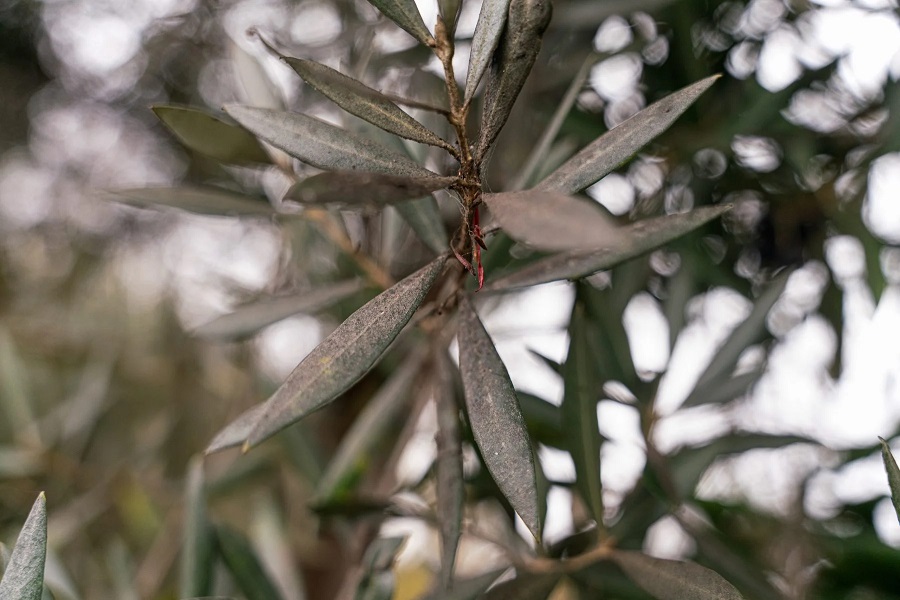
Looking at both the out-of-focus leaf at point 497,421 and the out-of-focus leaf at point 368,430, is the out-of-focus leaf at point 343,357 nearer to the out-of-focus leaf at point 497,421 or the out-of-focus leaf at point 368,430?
the out-of-focus leaf at point 497,421

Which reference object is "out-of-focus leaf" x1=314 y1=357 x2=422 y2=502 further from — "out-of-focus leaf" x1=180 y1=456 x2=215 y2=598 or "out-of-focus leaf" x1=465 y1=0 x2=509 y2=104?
"out-of-focus leaf" x1=465 y1=0 x2=509 y2=104

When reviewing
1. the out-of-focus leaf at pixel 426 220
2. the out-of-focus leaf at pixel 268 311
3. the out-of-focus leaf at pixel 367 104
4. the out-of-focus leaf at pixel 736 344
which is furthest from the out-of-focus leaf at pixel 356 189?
the out-of-focus leaf at pixel 736 344

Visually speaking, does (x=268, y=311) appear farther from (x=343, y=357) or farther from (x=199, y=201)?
(x=343, y=357)

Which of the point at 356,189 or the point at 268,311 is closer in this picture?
the point at 356,189

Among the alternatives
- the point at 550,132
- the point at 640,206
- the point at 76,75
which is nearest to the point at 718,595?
the point at 550,132

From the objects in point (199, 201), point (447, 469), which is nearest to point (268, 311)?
point (199, 201)

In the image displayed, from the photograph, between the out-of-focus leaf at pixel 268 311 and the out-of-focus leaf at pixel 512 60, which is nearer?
the out-of-focus leaf at pixel 512 60
